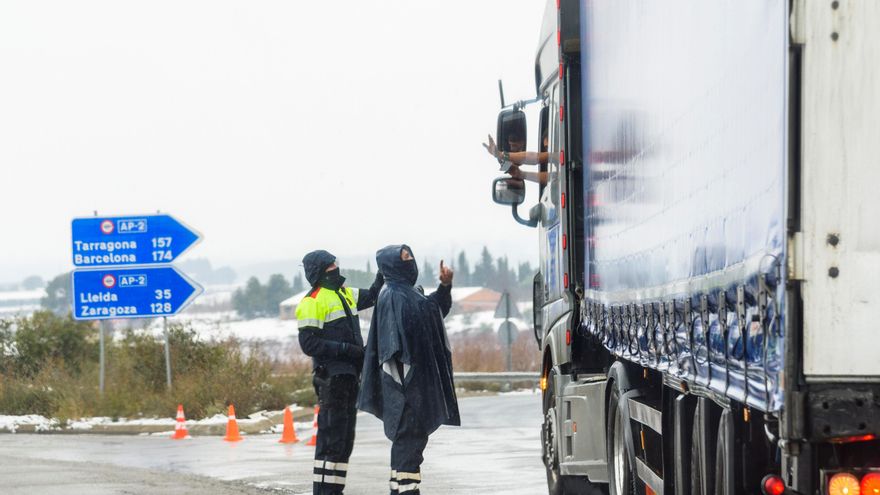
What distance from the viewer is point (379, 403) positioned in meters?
10.4

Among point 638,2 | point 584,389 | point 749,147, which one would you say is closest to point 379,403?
point 584,389

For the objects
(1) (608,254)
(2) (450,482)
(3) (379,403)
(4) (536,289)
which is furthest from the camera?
(2) (450,482)

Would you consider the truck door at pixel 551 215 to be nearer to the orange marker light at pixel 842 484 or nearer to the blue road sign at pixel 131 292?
the orange marker light at pixel 842 484

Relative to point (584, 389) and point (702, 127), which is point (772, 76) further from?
point (584, 389)

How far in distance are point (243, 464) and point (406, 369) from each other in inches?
225

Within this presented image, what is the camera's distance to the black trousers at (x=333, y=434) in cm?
1079

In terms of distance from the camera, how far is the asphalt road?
512 inches

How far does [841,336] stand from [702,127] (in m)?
1.38

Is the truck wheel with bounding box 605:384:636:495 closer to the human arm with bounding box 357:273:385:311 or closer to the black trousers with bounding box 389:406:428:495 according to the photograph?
the black trousers with bounding box 389:406:428:495

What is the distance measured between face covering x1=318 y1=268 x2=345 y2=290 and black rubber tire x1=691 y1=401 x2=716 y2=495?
17.5 feet

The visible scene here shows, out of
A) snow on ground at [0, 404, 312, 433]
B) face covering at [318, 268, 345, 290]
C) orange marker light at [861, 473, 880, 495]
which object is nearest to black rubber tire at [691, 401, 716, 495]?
orange marker light at [861, 473, 880, 495]

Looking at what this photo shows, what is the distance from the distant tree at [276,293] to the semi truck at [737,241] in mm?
135828

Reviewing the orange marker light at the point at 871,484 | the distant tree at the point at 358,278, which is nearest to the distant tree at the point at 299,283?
the distant tree at the point at 358,278

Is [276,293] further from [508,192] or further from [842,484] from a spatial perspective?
[842,484]
